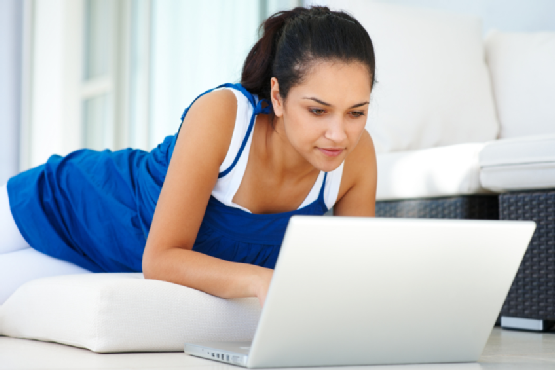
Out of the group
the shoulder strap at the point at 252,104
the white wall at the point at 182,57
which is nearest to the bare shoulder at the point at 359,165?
the shoulder strap at the point at 252,104

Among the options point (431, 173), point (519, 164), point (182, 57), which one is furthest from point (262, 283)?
point (182, 57)

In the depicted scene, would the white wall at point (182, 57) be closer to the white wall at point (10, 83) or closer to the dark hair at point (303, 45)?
the white wall at point (10, 83)

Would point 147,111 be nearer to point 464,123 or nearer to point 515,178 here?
point 464,123

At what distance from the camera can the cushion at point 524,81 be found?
9.77 feet

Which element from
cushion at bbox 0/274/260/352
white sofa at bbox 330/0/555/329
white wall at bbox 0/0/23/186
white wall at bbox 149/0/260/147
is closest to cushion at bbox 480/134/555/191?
white sofa at bbox 330/0/555/329

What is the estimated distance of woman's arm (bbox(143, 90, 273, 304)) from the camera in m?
1.42

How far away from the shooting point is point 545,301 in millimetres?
2166

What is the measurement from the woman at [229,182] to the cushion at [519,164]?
1.75 feet

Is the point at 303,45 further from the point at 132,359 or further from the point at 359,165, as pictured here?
the point at 132,359

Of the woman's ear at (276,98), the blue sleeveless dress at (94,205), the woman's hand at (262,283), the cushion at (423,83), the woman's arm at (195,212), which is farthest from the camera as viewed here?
the cushion at (423,83)

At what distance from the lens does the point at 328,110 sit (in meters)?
1.47

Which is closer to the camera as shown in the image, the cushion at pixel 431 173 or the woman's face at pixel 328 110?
the woman's face at pixel 328 110

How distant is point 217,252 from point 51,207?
674 millimetres

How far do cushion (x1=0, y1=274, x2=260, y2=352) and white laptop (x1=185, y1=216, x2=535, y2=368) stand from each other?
17 centimetres
